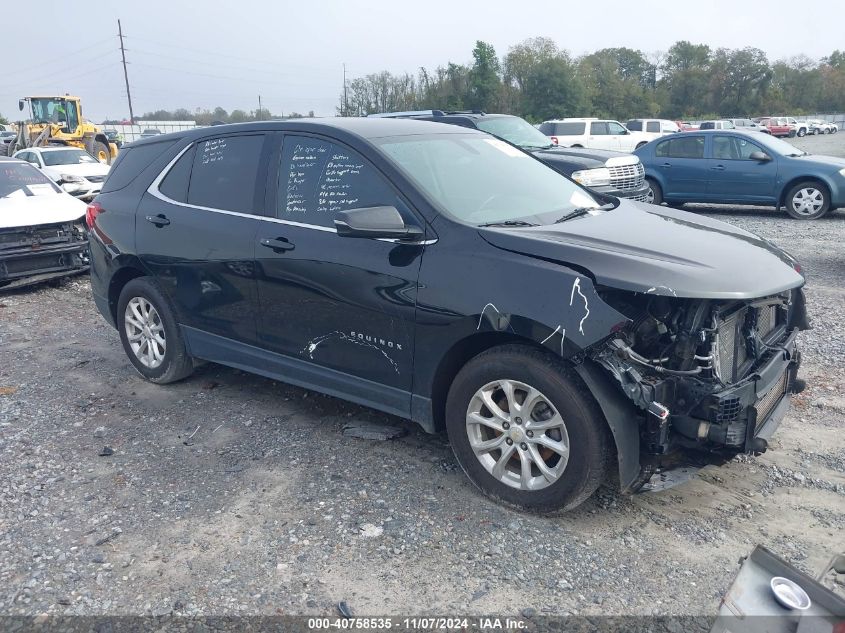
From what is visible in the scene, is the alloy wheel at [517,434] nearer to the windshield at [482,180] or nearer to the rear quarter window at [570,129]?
the windshield at [482,180]

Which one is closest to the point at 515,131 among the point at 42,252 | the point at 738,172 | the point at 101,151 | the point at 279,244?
the point at 738,172

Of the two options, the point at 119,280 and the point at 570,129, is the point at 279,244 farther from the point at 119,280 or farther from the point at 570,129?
the point at 570,129

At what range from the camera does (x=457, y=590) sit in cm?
296

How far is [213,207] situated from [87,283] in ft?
18.2

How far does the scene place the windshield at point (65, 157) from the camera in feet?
55.9

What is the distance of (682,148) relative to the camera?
1380cm

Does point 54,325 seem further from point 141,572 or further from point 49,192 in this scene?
point 141,572

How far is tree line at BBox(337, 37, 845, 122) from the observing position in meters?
62.2

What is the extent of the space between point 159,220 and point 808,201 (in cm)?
1141

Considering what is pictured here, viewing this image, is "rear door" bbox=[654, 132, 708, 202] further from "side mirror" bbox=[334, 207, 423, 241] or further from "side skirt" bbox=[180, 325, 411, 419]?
"side mirror" bbox=[334, 207, 423, 241]

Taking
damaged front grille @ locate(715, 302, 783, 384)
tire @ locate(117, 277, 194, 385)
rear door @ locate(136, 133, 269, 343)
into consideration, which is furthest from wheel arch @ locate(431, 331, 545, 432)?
tire @ locate(117, 277, 194, 385)

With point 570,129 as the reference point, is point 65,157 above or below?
below

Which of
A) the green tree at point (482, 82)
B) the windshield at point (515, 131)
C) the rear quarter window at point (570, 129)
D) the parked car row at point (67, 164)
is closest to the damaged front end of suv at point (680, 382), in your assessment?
the windshield at point (515, 131)

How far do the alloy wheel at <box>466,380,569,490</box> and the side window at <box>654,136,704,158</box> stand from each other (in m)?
11.7
